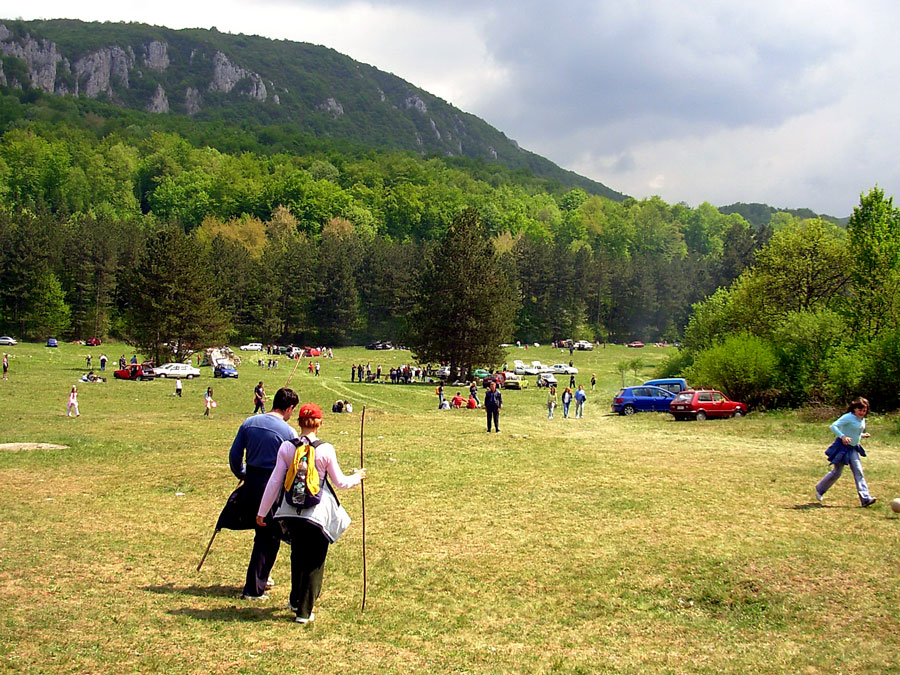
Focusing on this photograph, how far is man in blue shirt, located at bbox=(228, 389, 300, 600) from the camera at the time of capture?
832cm

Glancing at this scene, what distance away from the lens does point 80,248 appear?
327 feet

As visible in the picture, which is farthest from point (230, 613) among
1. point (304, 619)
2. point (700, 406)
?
point (700, 406)

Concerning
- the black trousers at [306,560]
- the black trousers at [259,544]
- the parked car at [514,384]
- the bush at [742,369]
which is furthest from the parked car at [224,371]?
the black trousers at [306,560]

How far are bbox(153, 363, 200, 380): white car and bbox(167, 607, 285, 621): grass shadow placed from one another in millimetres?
52872

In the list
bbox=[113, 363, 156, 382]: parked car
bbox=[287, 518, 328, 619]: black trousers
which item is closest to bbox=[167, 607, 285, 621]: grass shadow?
bbox=[287, 518, 328, 619]: black trousers

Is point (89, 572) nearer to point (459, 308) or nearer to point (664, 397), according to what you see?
point (664, 397)

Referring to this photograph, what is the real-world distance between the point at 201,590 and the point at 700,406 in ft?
96.1

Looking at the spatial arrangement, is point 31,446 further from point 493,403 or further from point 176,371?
point 176,371

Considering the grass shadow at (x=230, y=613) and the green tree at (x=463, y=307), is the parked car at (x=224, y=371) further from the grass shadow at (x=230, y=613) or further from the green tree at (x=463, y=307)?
the grass shadow at (x=230, y=613)

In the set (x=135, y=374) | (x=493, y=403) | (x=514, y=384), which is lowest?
(x=514, y=384)

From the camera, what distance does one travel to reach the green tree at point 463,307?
59.0 m

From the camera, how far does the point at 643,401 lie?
39156 millimetres

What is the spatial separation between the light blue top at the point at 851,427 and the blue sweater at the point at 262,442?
1011cm

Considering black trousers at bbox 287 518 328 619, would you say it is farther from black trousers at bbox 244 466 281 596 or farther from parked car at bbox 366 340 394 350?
parked car at bbox 366 340 394 350
